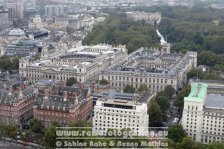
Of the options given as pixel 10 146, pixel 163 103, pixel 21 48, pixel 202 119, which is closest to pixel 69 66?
pixel 163 103

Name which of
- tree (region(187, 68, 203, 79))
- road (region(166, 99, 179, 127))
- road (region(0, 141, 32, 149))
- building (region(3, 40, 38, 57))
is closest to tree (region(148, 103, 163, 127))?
road (region(166, 99, 179, 127))

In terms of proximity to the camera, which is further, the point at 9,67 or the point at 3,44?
the point at 3,44

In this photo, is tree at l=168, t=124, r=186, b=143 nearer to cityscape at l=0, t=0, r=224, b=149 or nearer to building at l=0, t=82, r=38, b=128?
cityscape at l=0, t=0, r=224, b=149

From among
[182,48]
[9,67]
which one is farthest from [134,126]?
[182,48]

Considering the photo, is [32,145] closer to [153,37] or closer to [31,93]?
[31,93]

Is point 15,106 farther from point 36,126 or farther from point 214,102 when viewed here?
point 214,102

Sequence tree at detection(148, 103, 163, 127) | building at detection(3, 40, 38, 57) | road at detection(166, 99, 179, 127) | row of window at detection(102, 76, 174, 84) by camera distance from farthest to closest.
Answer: building at detection(3, 40, 38, 57), row of window at detection(102, 76, 174, 84), road at detection(166, 99, 179, 127), tree at detection(148, 103, 163, 127)
